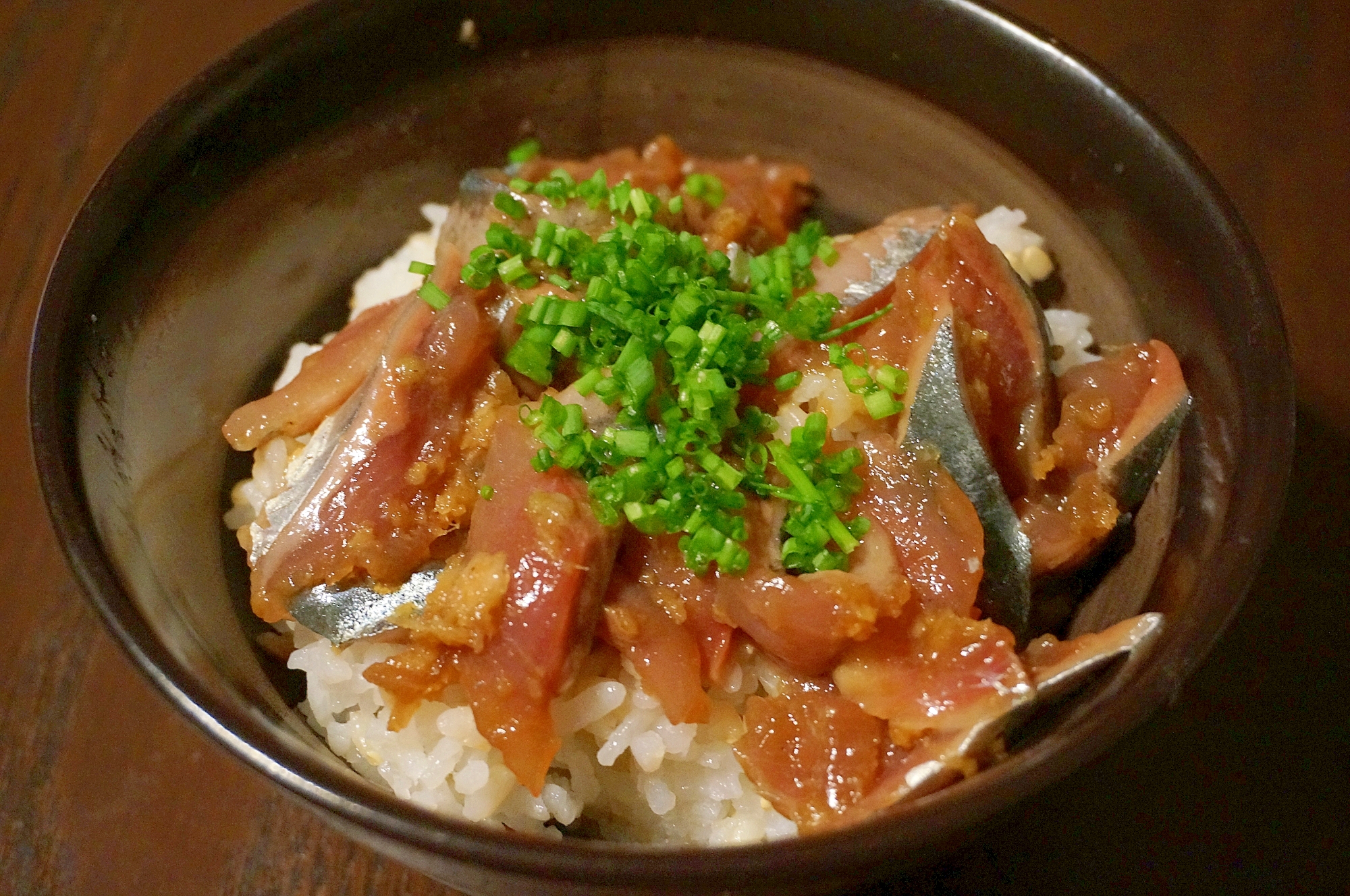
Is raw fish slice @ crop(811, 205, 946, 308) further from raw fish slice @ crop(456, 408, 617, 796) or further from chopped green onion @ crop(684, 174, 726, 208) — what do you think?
raw fish slice @ crop(456, 408, 617, 796)

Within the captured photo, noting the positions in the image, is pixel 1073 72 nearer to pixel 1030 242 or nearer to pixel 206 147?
pixel 1030 242

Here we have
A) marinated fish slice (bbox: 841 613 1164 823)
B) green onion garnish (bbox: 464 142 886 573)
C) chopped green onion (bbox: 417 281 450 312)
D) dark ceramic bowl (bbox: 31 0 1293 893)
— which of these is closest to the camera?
dark ceramic bowl (bbox: 31 0 1293 893)

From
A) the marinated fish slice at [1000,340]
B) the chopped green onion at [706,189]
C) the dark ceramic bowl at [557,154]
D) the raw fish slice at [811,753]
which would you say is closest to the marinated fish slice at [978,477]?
the marinated fish slice at [1000,340]

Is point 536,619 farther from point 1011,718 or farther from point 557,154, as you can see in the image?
point 557,154

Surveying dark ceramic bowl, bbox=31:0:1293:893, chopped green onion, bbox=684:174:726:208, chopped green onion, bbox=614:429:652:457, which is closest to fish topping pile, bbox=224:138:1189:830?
chopped green onion, bbox=614:429:652:457

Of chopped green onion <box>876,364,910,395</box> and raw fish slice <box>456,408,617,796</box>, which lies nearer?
raw fish slice <box>456,408,617,796</box>

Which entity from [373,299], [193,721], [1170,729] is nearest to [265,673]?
[193,721]

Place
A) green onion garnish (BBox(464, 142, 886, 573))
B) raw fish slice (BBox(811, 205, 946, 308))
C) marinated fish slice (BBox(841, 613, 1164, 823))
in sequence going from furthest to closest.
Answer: raw fish slice (BBox(811, 205, 946, 308))
green onion garnish (BBox(464, 142, 886, 573))
marinated fish slice (BBox(841, 613, 1164, 823))
